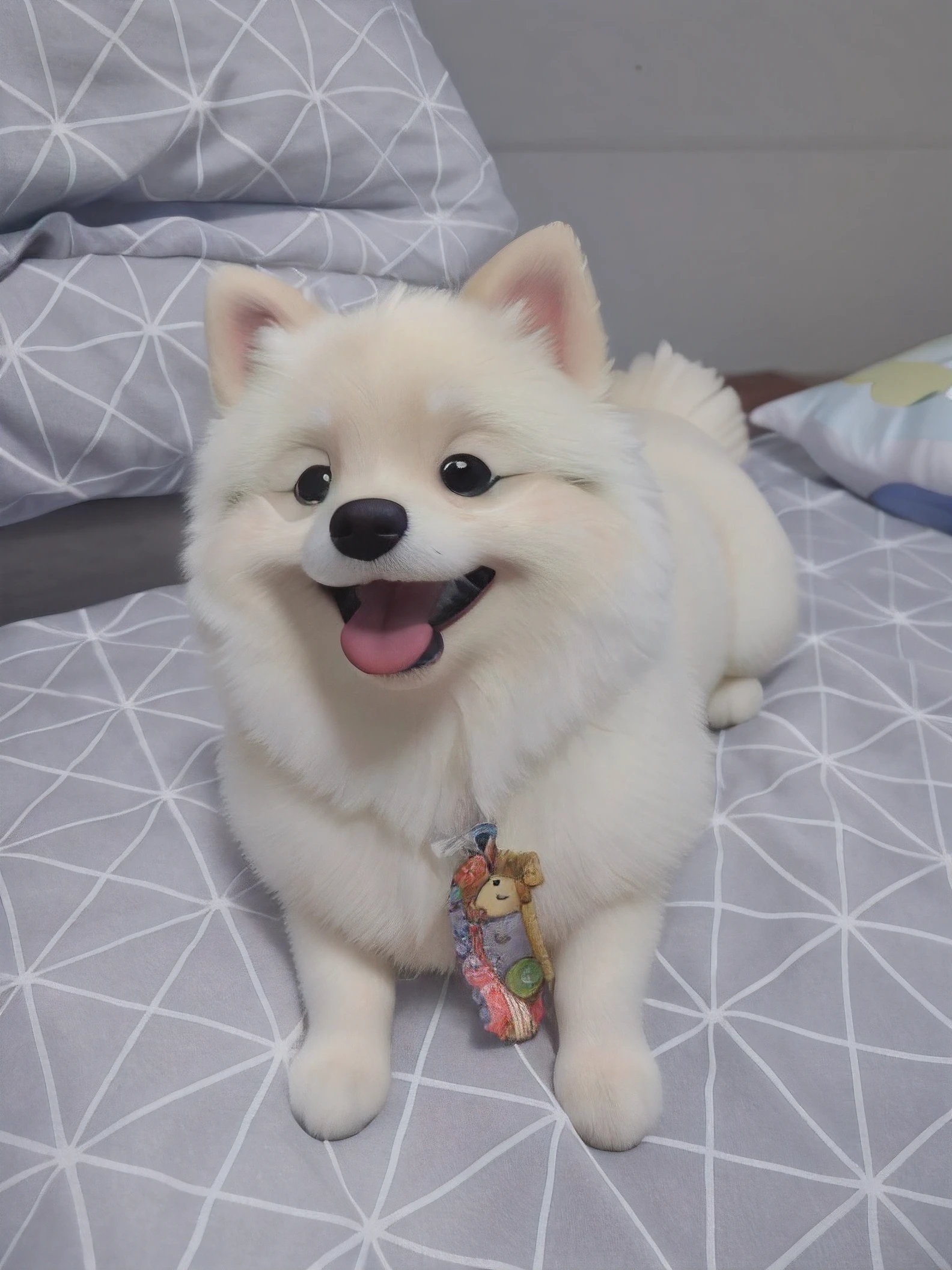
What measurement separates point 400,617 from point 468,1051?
339 millimetres

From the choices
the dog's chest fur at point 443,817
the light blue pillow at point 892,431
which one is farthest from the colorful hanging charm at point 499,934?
the light blue pillow at point 892,431

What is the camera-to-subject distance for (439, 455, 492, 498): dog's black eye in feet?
1.89

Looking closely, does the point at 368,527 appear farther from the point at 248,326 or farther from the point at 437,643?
the point at 248,326

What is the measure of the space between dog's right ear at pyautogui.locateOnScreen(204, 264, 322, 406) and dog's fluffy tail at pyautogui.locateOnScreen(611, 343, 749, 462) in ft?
1.93

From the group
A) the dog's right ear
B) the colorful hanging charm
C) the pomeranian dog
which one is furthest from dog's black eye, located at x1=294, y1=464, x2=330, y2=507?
the colorful hanging charm

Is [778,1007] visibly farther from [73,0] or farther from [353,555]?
[73,0]

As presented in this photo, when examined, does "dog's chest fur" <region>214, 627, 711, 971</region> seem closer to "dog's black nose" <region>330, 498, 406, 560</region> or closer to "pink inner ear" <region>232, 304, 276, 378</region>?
"dog's black nose" <region>330, 498, 406, 560</region>

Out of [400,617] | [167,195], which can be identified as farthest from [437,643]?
[167,195]

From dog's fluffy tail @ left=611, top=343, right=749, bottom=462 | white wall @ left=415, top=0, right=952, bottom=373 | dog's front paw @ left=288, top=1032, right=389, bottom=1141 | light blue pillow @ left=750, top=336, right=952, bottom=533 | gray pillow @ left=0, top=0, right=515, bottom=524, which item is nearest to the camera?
dog's front paw @ left=288, top=1032, right=389, bottom=1141

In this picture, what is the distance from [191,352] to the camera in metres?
1.12

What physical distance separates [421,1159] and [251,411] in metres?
0.51

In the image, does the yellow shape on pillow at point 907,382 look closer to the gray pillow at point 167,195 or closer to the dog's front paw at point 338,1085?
the gray pillow at point 167,195

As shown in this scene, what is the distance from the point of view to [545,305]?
2.09 feet

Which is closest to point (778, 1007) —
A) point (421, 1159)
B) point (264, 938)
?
point (421, 1159)
